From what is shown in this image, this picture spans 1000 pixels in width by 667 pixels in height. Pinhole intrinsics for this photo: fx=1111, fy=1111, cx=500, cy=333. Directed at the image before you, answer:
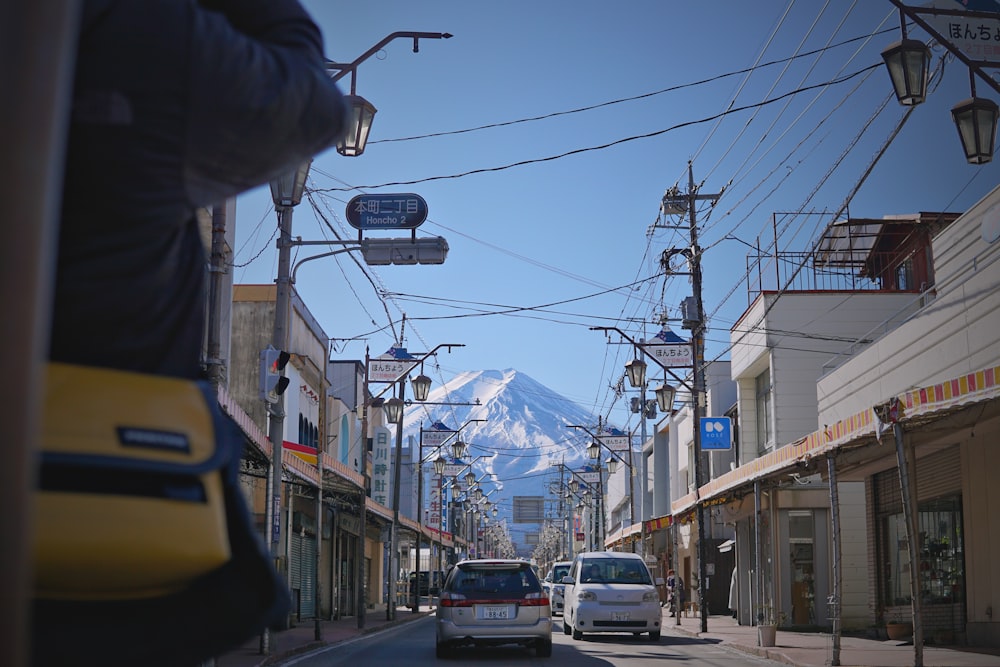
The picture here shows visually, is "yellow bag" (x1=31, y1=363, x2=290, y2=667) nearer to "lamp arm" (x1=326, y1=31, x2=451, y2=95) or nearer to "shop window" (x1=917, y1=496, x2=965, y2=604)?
"lamp arm" (x1=326, y1=31, x2=451, y2=95)

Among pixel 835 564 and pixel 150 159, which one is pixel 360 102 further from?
pixel 150 159

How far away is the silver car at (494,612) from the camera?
1773 centimetres

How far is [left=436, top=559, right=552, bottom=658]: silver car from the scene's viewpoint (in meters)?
17.7

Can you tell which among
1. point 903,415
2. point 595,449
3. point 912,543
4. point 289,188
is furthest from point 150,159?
point 595,449

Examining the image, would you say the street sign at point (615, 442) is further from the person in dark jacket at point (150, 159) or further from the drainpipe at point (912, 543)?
the person in dark jacket at point (150, 159)

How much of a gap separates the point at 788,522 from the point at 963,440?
12.3m

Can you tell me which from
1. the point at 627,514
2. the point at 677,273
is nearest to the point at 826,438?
the point at 677,273

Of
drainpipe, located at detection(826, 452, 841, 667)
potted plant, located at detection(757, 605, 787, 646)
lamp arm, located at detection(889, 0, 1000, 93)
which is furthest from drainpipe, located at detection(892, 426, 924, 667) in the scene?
potted plant, located at detection(757, 605, 787, 646)

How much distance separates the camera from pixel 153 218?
148cm

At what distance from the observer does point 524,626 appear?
1777 centimetres

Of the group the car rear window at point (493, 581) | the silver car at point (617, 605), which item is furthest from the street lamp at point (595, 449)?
the car rear window at point (493, 581)

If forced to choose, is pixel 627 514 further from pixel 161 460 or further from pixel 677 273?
pixel 161 460

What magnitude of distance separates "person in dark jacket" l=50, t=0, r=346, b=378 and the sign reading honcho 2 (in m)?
16.2

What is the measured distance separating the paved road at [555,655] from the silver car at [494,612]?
0.98 ft
